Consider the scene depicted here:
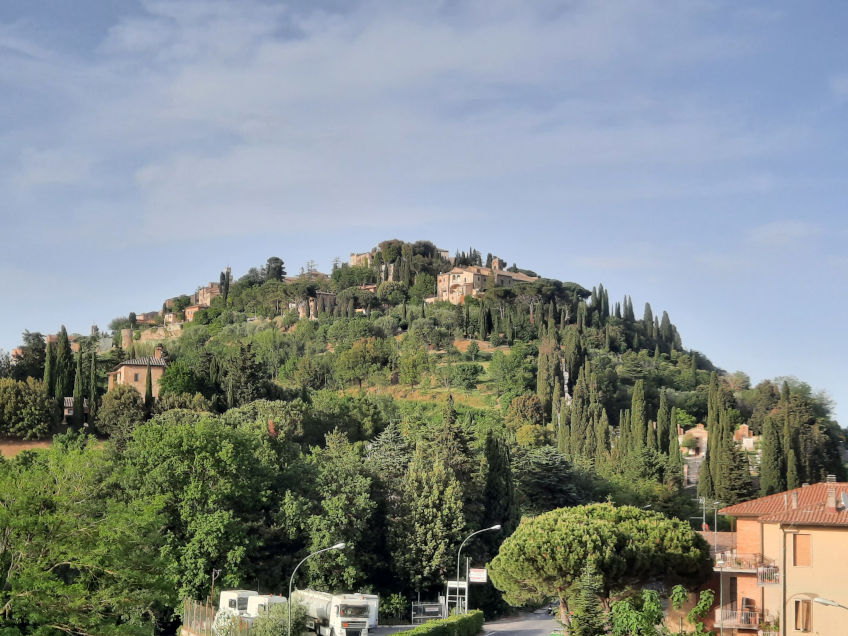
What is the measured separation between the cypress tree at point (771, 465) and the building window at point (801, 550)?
43620mm

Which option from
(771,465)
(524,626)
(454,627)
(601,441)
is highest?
(601,441)

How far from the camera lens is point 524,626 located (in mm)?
53000

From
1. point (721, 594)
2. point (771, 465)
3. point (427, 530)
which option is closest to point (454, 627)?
point (721, 594)

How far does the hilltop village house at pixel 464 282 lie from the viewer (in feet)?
517

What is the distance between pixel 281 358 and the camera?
13575cm

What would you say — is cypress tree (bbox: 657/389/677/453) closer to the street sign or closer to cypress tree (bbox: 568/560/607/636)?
the street sign

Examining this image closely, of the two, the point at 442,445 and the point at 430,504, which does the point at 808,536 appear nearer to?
the point at 430,504

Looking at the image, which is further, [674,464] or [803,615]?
[674,464]

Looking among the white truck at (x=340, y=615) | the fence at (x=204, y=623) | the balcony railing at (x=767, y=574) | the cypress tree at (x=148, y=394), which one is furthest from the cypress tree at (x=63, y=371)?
the balcony railing at (x=767, y=574)

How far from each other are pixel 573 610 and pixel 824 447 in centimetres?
4803

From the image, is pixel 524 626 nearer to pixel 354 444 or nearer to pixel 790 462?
pixel 354 444

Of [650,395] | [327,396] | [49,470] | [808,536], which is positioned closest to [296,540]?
[49,470]

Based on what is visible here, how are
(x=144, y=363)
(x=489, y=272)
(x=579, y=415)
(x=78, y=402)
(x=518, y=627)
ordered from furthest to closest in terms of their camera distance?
(x=489, y=272)
(x=579, y=415)
(x=144, y=363)
(x=78, y=402)
(x=518, y=627)

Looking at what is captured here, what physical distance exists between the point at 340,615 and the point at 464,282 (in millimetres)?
117699
